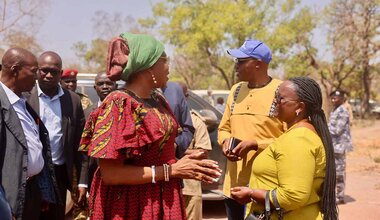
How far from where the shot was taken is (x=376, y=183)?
9875 mm

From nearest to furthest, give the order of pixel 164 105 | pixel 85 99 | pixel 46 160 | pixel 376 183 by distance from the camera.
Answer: pixel 164 105 < pixel 46 160 < pixel 85 99 < pixel 376 183

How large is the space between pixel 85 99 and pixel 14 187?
2.43 m

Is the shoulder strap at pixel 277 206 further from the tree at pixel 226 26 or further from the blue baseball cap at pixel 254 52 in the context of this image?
the tree at pixel 226 26

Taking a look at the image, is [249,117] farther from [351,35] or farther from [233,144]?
[351,35]

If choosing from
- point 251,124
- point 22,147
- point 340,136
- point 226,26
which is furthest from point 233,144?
point 226,26

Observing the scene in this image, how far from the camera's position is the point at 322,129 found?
9.23 ft

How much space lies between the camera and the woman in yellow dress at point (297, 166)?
2623 mm

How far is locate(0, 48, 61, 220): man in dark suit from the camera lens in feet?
9.71

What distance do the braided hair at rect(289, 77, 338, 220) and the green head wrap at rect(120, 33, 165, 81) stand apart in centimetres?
87

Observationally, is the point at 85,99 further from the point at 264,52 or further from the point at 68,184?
the point at 264,52

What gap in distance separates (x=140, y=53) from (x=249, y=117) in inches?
55.8

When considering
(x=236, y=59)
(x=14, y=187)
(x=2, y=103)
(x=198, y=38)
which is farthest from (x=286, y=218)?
(x=198, y=38)

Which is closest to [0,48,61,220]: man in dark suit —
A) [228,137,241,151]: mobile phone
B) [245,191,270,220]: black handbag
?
[228,137,241,151]: mobile phone

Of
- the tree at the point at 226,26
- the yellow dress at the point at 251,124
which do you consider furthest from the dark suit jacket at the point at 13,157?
the tree at the point at 226,26
